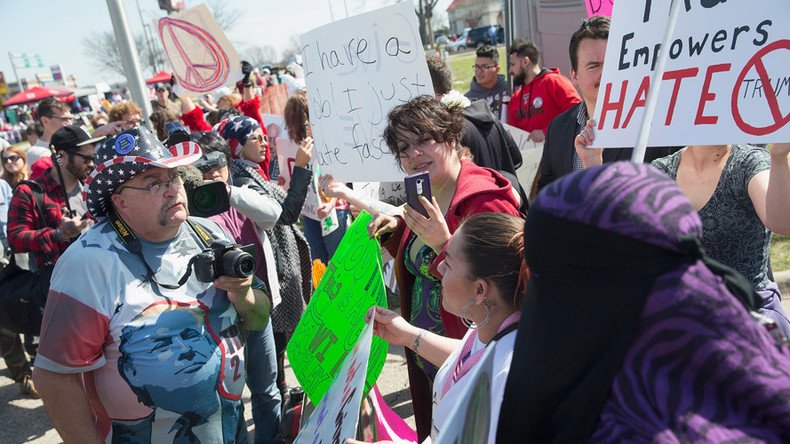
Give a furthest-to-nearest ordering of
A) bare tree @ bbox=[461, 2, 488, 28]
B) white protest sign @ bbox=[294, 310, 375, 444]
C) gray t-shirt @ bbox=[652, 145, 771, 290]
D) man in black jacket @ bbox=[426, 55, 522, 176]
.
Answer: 1. bare tree @ bbox=[461, 2, 488, 28]
2. man in black jacket @ bbox=[426, 55, 522, 176]
3. gray t-shirt @ bbox=[652, 145, 771, 290]
4. white protest sign @ bbox=[294, 310, 375, 444]

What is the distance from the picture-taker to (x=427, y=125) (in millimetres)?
2584

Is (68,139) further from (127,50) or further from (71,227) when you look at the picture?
(127,50)

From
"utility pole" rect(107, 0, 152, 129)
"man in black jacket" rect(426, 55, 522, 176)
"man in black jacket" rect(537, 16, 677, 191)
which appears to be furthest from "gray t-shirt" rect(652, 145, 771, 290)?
"utility pole" rect(107, 0, 152, 129)

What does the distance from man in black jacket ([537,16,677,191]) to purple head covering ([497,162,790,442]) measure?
76.1 inches

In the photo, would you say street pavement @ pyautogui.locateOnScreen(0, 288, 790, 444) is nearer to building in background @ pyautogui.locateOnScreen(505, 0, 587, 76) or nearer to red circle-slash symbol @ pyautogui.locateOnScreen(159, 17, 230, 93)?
red circle-slash symbol @ pyautogui.locateOnScreen(159, 17, 230, 93)

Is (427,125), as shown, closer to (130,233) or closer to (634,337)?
(130,233)

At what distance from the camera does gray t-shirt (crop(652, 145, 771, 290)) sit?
200 cm

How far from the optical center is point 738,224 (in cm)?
202

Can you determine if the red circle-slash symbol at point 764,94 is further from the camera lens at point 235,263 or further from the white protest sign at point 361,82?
the camera lens at point 235,263

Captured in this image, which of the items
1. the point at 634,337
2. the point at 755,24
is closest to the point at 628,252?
the point at 634,337

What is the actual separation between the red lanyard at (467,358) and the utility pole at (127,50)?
3784 mm

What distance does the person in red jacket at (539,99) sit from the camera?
568cm

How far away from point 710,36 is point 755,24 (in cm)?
13

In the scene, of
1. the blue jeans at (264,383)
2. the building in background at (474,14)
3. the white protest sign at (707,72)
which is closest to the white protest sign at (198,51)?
the blue jeans at (264,383)
